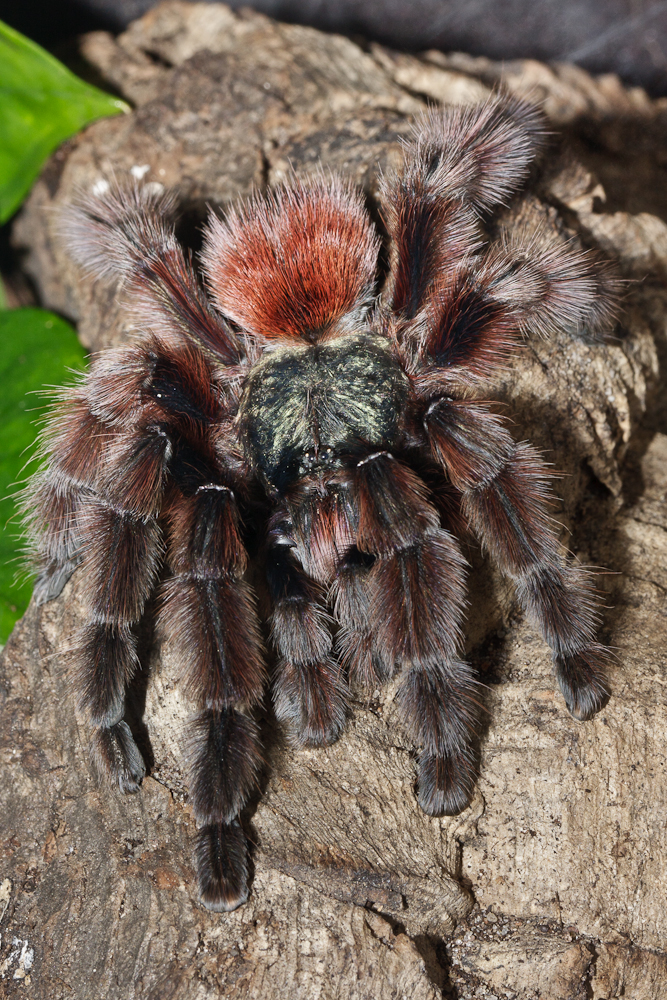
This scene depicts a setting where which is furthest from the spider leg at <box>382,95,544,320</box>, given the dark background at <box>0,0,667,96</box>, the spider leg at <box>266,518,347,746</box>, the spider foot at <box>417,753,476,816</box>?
the dark background at <box>0,0,667,96</box>

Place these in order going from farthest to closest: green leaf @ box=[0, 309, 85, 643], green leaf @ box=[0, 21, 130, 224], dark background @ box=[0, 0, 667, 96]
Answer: dark background @ box=[0, 0, 667, 96], green leaf @ box=[0, 21, 130, 224], green leaf @ box=[0, 309, 85, 643]

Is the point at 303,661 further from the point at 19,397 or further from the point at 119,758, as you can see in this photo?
the point at 19,397

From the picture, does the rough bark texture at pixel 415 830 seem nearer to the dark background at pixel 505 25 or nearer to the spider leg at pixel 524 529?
the spider leg at pixel 524 529

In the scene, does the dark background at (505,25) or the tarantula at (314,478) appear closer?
the tarantula at (314,478)

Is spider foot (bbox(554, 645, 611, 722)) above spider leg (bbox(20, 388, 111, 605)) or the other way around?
the other way around

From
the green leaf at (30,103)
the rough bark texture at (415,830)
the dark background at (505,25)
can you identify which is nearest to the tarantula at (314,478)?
the rough bark texture at (415,830)

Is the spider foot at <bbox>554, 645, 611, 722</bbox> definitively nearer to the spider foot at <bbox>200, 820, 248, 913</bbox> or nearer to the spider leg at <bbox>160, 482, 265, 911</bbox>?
the spider leg at <bbox>160, 482, 265, 911</bbox>
